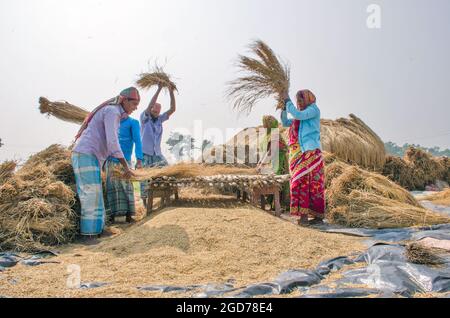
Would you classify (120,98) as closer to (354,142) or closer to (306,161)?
(306,161)

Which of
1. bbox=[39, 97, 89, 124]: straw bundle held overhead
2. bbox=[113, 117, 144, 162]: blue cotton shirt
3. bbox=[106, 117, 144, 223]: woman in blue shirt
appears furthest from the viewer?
bbox=[39, 97, 89, 124]: straw bundle held overhead

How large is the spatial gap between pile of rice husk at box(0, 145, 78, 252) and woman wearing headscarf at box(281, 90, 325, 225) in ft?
8.93

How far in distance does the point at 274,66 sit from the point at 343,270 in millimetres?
3182

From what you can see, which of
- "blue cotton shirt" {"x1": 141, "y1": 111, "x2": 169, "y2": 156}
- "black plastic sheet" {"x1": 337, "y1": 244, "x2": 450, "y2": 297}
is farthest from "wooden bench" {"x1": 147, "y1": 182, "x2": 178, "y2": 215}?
"black plastic sheet" {"x1": 337, "y1": 244, "x2": 450, "y2": 297}

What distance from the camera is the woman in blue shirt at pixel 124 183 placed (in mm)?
5016

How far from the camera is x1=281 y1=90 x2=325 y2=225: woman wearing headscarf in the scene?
4.78 metres

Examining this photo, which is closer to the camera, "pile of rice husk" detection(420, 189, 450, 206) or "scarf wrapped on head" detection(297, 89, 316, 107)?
"scarf wrapped on head" detection(297, 89, 316, 107)

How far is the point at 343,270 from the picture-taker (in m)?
2.82

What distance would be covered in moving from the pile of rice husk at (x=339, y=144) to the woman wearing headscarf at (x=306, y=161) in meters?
2.81

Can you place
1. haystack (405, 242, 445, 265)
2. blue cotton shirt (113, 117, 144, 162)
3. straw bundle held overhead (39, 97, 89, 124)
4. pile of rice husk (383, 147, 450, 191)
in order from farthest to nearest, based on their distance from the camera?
pile of rice husk (383, 147, 450, 191)
straw bundle held overhead (39, 97, 89, 124)
blue cotton shirt (113, 117, 144, 162)
haystack (405, 242, 445, 265)

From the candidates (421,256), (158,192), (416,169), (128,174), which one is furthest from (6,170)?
(416,169)

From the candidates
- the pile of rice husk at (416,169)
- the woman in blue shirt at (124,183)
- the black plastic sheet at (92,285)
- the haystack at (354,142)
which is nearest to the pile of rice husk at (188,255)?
the black plastic sheet at (92,285)

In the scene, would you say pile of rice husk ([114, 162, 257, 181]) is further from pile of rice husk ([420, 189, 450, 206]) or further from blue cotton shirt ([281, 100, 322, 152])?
pile of rice husk ([420, 189, 450, 206])
